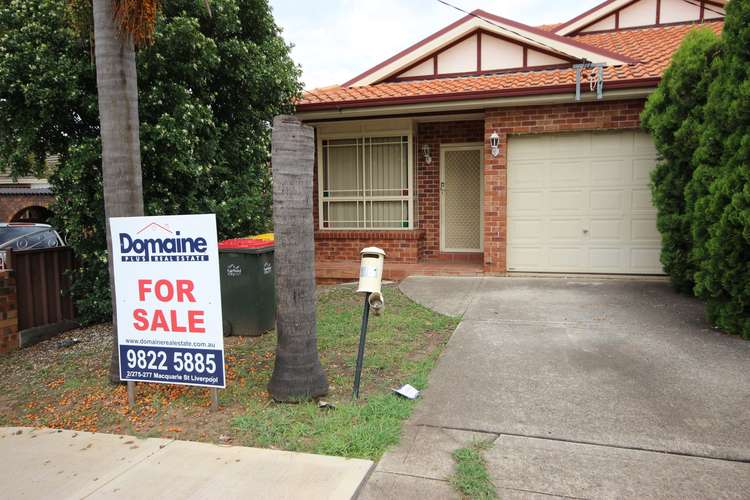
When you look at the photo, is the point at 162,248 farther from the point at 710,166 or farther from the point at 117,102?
the point at 710,166

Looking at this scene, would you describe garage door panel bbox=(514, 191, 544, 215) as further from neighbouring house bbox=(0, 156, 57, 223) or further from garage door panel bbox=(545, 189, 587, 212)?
neighbouring house bbox=(0, 156, 57, 223)

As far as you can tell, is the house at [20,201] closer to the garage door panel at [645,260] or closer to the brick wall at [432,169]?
the brick wall at [432,169]

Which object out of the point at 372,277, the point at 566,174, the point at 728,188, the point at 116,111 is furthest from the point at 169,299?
the point at 566,174

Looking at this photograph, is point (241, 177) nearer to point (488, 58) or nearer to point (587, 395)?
point (488, 58)

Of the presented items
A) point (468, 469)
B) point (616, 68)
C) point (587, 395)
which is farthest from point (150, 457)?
point (616, 68)

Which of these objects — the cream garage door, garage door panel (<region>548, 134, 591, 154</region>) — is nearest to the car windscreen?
the cream garage door

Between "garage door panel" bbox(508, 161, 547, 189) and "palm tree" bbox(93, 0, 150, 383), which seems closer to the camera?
"palm tree" bbox(93, 0, 150, 383)

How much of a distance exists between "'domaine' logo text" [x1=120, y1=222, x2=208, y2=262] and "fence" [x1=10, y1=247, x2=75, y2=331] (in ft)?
11.7

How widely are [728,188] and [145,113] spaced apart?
22.2 feet

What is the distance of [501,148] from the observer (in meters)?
8.84

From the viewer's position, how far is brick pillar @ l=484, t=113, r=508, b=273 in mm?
8859

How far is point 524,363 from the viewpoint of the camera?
4816 millimetres

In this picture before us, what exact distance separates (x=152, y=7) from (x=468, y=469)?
4.13 metres

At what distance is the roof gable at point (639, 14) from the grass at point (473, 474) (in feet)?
38.9
